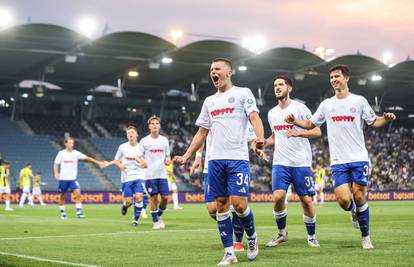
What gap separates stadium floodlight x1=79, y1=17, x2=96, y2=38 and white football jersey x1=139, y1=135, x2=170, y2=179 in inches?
921

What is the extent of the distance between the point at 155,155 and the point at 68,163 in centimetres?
674

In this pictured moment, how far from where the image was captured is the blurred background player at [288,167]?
1184 cm

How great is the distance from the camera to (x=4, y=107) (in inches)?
2148

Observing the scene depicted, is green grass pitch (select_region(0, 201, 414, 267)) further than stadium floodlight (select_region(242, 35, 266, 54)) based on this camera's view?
No

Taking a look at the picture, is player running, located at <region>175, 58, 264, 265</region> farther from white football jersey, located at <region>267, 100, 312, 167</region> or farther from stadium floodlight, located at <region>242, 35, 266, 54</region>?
stadium floodlight, located at <region>242, 35, 266, 54</region>

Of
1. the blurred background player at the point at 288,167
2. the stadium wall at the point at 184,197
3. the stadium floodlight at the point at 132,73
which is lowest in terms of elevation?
the stadium wall at the point at 184,197

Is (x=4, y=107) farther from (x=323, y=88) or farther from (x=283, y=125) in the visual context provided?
(x=283, y=125)

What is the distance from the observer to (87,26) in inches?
1578

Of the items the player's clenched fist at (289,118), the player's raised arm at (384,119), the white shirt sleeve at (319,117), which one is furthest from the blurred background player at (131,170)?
the player's raised arm at (384,119)

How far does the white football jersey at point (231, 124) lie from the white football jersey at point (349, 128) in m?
2.17

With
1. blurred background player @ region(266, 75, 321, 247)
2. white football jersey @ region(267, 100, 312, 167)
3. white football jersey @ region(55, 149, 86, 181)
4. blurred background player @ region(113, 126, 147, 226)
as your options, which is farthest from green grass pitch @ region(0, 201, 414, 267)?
white football jersey @ region(55, 149, 86, 181)

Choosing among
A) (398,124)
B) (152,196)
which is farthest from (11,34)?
(398,124)

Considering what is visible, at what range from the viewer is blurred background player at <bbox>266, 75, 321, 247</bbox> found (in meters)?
11.8

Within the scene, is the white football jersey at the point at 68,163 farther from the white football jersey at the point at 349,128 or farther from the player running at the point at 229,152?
the player running at the point at 229,152
